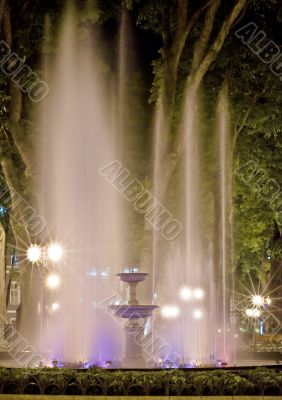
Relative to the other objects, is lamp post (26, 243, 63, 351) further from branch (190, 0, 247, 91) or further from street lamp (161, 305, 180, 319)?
branch (190, 0, 247, 91)

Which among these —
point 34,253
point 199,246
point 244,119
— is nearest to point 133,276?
point 34,253

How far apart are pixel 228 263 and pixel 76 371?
22.5 metres

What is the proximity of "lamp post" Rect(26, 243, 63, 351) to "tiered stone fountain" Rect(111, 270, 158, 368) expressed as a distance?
151 inches

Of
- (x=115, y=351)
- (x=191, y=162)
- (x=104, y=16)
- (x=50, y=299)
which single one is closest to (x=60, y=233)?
(x=50, y=299)

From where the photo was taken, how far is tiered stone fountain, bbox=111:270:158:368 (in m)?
16.8

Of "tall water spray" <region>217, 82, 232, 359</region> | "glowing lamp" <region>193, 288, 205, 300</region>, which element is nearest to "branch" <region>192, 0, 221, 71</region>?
"tall water spray" <region>217, 82, 232, 359</region>

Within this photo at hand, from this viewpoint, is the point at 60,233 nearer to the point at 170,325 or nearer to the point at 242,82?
the point at 170,325

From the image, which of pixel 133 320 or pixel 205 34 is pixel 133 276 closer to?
pixel 133 320

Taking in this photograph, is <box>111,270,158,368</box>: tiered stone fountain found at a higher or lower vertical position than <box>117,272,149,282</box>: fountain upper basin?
lower

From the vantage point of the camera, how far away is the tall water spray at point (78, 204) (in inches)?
743

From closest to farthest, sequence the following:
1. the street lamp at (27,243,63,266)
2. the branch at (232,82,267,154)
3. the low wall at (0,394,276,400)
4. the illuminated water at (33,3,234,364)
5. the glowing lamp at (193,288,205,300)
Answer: the low wall at (0,394,276,400) < the illuminated water at (33,3,234,364) < the street lamp at (27,243,63,266) < the glowing lamp at (193,288,205,300) < the branch at (232,82,267,154)

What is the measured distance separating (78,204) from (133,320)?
17.9ft

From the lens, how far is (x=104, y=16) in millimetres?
22094

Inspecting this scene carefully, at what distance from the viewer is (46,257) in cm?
2205
